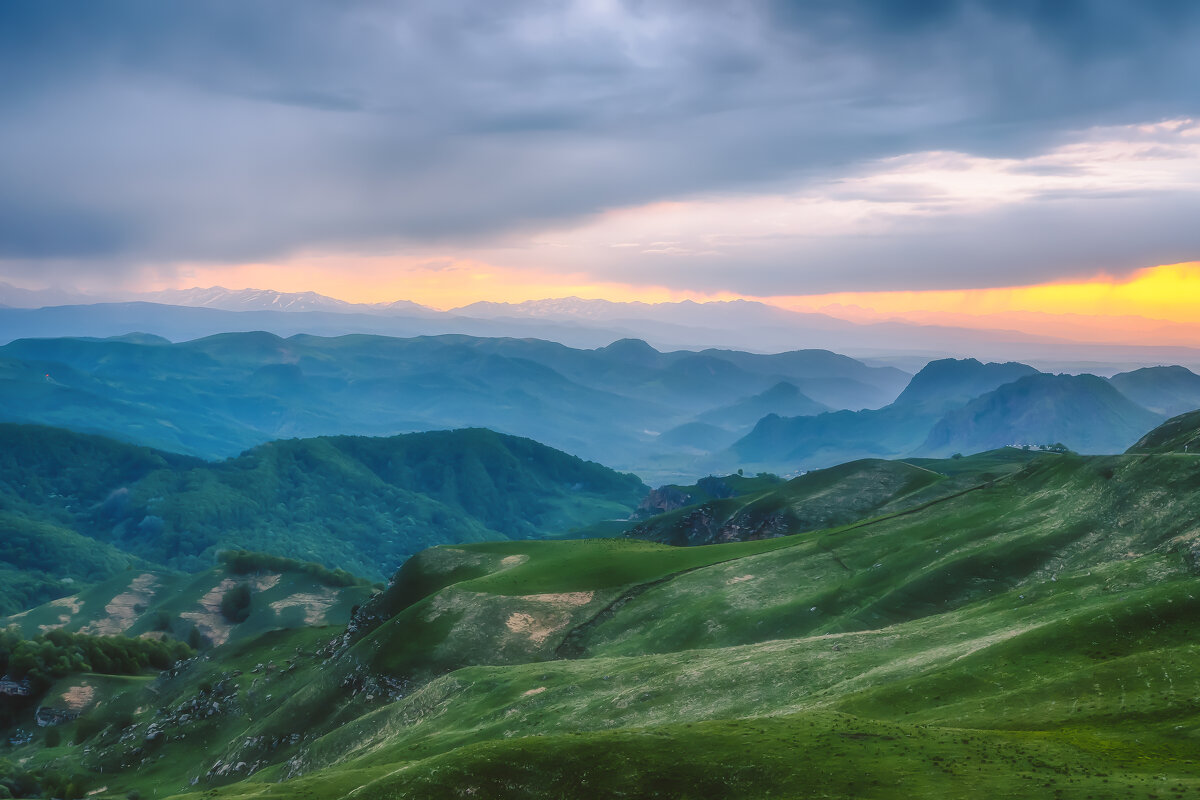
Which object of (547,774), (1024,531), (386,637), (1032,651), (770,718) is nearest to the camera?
(547,774)

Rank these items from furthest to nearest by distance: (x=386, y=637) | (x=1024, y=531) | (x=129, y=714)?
(x=129, y=714) < (x=386, y=637) < (x=1024, y=531)

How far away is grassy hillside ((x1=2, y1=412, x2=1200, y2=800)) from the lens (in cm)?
5469

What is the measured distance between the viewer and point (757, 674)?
8625 cm

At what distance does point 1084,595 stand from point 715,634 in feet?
171

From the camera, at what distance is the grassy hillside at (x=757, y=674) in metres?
54.7

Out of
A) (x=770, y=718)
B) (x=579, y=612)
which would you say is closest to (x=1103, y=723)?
(x=770, y=718)

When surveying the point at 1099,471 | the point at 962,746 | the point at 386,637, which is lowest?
the point at 386,637

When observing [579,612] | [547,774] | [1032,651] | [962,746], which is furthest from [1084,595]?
[579,612]

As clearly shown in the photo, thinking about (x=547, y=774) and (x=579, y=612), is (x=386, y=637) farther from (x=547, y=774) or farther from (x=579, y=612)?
(x=547, y=774)

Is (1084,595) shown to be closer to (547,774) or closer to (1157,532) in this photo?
(1157,532)

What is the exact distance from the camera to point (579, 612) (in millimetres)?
146250

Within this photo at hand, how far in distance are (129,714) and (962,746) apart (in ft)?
613

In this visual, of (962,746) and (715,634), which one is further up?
(962,746)

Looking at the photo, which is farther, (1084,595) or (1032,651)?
(1084,595)
